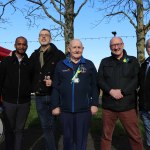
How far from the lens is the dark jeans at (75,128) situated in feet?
18.7

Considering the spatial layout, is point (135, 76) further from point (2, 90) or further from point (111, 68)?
point (2, 90)

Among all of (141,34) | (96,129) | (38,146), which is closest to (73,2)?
(141,34)

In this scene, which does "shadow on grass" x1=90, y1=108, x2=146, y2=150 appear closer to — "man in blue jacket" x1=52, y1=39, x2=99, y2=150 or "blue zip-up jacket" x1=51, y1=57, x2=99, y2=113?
"man in blue jacket" x1=52, y1=39, x2=99, y2=150

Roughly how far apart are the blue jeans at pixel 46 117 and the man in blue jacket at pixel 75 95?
67cm

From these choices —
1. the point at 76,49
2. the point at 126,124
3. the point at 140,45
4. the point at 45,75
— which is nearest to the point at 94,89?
the point at 76,49

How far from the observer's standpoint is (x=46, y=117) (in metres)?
6.48

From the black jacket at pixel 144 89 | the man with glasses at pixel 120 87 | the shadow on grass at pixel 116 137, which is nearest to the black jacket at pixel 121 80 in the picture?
the man with glasses at pixel 120 87

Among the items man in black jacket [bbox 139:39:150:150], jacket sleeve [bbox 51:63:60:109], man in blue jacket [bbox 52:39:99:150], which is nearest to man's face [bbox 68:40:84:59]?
man in blue jacket [bbox 52:39:99:150]

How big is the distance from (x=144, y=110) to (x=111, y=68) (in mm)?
793

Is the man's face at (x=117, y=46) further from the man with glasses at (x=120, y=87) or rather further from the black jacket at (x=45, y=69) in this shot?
the black jacket at (x=45, y=69)

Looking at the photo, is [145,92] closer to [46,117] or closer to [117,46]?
[117,46]

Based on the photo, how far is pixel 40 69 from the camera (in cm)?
639

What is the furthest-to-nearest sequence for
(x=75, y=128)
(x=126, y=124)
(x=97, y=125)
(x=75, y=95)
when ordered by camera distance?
1. (x=97, y=125)
2. (x=126, y=124)
3. (x=75, y=128)
4. (x=75, y=95)

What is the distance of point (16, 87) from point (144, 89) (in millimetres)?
2016
